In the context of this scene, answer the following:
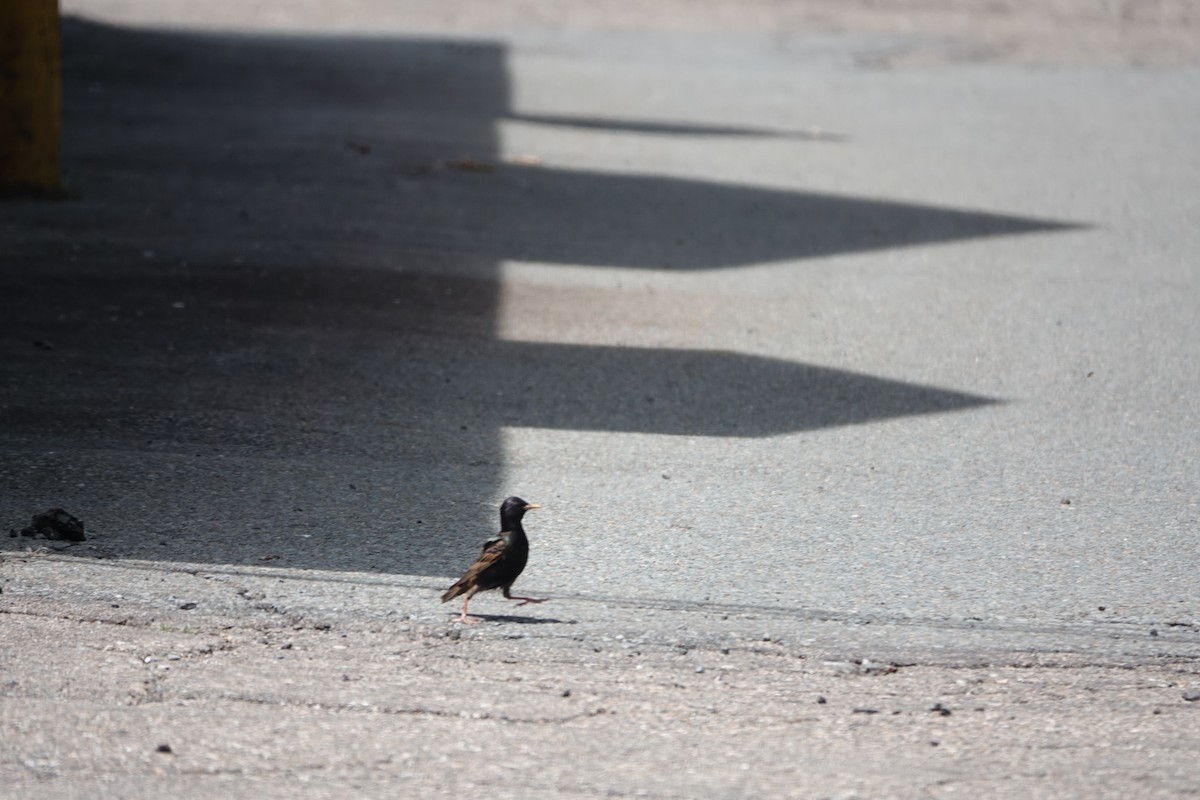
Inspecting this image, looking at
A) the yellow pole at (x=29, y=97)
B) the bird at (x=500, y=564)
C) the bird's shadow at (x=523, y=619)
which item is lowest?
the bird's shadow at (x=523, y=619)

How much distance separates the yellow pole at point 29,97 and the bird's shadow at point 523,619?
7726 millimetres

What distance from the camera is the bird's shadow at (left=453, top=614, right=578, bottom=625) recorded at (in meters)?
4.89

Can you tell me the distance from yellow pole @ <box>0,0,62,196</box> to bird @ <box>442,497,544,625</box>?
7630mm

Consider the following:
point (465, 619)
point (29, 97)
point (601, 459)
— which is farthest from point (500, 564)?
point (29, 97)

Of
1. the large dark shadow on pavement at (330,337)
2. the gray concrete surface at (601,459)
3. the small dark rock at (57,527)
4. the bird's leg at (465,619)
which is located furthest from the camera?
the large dark shadow on pavement at (330,337)

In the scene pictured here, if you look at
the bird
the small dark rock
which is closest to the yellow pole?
the small dark rock

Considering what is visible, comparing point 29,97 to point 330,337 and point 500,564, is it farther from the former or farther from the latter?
point 500,564

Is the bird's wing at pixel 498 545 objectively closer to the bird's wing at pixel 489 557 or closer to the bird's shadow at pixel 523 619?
the bird's wing at pixel 489 557

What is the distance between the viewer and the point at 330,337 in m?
8.43

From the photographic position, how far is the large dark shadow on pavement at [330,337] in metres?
5.96

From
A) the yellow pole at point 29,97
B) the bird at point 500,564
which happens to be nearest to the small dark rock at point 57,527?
the bird at point 500,564

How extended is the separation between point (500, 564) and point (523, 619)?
9.8 inches

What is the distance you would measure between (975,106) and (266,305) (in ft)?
38.3

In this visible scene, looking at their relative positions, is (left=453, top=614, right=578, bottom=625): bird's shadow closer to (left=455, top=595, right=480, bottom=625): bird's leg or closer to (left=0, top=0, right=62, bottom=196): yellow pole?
(left=455, top=595, right=480, bottom=625): bird's leg
